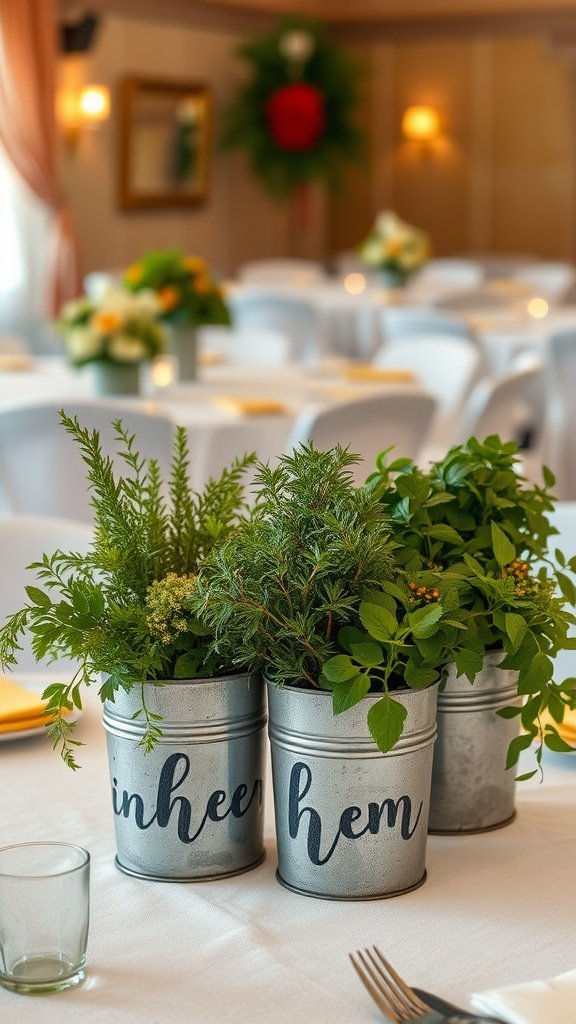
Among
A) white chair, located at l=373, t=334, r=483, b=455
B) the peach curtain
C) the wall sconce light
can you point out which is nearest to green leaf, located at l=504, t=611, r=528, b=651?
white chair, located at l=373, t=334, r=483, b=455

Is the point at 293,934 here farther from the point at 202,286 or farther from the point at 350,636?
the point at 202,286

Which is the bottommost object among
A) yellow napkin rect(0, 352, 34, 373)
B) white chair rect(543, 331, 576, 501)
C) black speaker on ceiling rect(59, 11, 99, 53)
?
white chair rect(543, 331, 576, 501)

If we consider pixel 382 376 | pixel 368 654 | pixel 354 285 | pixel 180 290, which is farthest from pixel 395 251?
pixel 368 654

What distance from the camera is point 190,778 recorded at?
110 cm

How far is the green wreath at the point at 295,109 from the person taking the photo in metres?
10.4

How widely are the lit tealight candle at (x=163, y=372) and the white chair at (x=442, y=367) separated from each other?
851mm

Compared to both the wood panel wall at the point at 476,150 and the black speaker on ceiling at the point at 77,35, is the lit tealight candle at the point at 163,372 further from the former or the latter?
the wood panel wall at the point at 476,150

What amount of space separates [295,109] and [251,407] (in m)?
7.26

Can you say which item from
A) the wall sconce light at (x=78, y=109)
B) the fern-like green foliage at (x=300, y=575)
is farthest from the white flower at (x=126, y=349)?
the wall sconce light at (x=78, y=109)

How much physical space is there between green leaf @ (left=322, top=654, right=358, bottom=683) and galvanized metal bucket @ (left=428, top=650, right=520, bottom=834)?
0.60ft

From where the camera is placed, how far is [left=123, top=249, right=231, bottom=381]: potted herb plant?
13.5ft

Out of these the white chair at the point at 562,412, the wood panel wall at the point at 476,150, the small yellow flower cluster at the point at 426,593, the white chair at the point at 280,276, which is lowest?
the white chair at the point at 562,412

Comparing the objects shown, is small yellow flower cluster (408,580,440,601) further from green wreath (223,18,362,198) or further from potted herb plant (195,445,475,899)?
green wreath (223,18,362,198)

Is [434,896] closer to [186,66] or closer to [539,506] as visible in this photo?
[539,506]
